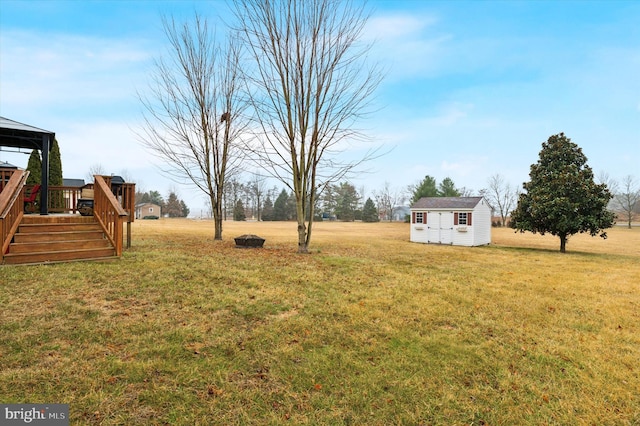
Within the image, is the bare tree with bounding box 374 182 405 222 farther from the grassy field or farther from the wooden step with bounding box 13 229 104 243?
the wooden step with bounding box 13 229 104 243

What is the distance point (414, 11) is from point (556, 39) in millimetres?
6510

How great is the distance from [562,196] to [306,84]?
14.7m

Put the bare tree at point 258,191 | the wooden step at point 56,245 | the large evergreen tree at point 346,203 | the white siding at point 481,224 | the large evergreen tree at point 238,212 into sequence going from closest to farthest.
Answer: the wooden step at point 56,245, the white siding at point 481,224, the large evergreen tree at point 238,212, the bare tree at point 258,191, the large evergreen tree at point 346,203

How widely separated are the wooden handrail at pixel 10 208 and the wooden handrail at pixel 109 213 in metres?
1.47

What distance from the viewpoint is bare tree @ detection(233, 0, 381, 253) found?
1033cm

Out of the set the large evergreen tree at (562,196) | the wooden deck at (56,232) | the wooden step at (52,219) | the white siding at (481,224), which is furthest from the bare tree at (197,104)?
the large evergreen tree at (562,196)

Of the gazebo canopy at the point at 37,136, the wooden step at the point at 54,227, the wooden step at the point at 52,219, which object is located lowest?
the wooden step at the point at 54,227

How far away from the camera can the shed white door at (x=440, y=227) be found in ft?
65.9

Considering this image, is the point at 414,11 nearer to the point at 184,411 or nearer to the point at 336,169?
the point at 336,169

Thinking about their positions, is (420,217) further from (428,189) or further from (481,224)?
(428,189)

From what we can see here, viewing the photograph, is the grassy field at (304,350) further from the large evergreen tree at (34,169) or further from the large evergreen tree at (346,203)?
the large evergreen tree at (346,203)

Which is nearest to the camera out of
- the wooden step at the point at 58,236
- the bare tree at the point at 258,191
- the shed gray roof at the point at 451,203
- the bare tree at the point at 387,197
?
the wooden step at the point at 58,236

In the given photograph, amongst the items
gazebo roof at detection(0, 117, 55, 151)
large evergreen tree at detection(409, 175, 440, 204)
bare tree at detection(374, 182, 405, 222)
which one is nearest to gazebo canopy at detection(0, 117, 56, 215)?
gazebo roof at detection(0, 117, 55, 151)

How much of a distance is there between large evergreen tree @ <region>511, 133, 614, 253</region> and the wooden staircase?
19.3 metres
